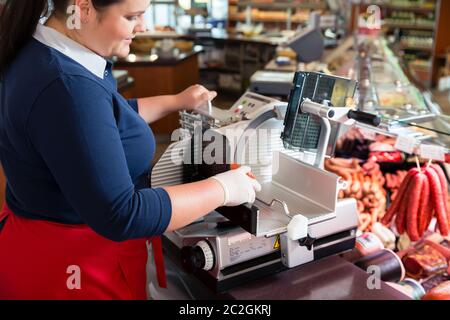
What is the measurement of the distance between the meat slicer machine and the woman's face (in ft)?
1.34

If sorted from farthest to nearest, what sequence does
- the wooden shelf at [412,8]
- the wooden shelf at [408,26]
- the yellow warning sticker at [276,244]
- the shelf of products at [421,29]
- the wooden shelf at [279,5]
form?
the wooden shelf at [279,5]
the wooden shelf at [408,26]
the wooden shelf at [412,8]
the shelf of products at [421,29]
the yellow warning sticker at [276,244]

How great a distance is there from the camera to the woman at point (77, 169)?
42.3 inches

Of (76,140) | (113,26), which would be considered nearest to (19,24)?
(113,26)

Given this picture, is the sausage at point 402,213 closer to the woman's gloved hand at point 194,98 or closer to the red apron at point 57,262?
the woman's gloved hand at point 194,98

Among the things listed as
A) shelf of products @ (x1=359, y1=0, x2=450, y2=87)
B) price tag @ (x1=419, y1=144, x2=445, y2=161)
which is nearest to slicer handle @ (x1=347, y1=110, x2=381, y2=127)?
price tag @ (x1=419, y1=144, x2=445, y2=161)

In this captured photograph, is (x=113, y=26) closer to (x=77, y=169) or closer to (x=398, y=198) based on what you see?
(x=77, y=169)

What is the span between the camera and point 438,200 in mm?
1847

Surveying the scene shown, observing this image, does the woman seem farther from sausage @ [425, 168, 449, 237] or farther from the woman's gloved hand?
sausage @ [425, 168, 449, 237]

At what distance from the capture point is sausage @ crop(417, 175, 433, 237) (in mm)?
1876

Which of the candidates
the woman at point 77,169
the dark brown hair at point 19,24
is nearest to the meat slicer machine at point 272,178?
the woman at point 77,169

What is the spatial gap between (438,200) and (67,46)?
140 centimetres

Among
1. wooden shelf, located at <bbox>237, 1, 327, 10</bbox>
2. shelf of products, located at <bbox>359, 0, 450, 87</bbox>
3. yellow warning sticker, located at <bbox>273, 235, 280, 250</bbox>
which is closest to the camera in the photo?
yellow warning sticker, located at <bbox>273, 235, 280, 250</bbox>
